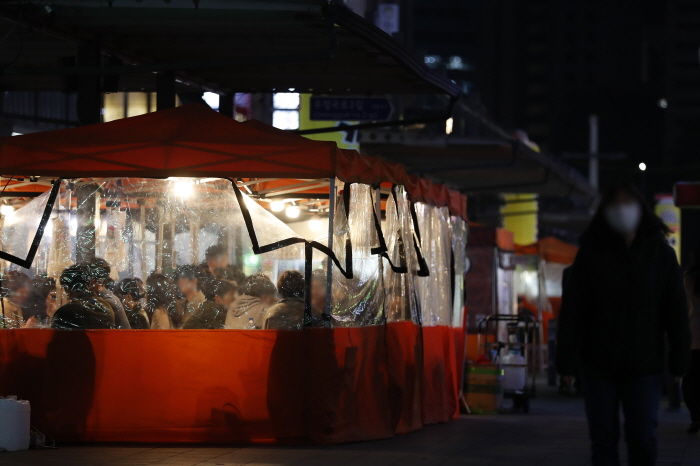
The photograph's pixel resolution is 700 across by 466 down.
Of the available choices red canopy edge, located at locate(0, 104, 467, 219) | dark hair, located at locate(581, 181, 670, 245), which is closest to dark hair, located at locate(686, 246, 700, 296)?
red canopy edge, located at locate(0, 104, 467, 219)

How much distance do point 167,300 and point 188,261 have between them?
1.28 ft

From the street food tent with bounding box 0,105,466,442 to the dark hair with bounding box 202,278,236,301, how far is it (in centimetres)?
24

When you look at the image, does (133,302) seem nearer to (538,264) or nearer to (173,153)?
(173,153)

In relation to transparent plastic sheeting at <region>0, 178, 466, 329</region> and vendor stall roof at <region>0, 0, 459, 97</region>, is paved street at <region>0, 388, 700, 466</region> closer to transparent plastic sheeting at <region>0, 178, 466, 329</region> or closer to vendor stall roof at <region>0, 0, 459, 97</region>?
transparent plastic sheeting at <region>0, 178, 466, 329</region>

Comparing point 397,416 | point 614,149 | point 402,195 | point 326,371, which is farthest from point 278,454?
point 614,149

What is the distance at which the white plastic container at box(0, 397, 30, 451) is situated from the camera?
1153 cm

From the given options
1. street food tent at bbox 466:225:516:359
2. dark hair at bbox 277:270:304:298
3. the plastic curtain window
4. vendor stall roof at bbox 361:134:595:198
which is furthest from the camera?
vendor stall roof at bbox 361:134:595:198

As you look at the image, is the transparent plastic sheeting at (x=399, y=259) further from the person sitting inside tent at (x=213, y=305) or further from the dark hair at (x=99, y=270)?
the dark hair at (x=99, y=270)

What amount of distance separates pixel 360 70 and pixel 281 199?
1.67 metres

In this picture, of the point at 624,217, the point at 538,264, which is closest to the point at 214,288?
the point at 624,217

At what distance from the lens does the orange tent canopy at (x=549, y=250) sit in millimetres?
31172

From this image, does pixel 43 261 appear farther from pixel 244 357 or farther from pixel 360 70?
pixel 360 70

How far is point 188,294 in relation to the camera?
12391 millimetres

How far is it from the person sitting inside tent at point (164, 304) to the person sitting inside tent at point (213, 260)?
32 cm
